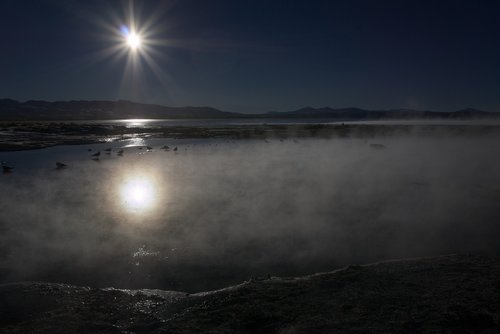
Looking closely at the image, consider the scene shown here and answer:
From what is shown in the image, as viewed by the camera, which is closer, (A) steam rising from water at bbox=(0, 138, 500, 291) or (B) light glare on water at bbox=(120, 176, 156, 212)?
(A) steam rising from water at bbox=(0, 138, 500, 291)

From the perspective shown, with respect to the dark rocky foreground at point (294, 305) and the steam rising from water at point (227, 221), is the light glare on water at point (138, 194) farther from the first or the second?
the dark rocky foreground at point (294, 305)

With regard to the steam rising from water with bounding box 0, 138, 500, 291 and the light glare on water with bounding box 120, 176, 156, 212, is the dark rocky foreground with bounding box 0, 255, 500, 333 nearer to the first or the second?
the steam rising from water with bounding box 0, 138, 500, 291

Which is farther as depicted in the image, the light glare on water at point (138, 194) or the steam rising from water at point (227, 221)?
the light glare on water at point (138, 194)

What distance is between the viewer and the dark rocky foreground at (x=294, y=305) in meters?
4.25

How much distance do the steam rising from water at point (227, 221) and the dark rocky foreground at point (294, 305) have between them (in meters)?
0.73

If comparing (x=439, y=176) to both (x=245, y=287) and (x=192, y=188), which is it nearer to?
(x=192, y=188)

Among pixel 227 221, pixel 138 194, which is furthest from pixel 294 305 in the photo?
pixel 138 194

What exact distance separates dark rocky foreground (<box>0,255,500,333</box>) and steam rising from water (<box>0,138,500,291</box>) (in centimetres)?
73

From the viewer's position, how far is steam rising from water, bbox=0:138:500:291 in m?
6.49

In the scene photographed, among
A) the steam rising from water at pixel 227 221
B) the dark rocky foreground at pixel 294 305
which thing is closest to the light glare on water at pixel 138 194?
the steam rising from water at pixel 227 221

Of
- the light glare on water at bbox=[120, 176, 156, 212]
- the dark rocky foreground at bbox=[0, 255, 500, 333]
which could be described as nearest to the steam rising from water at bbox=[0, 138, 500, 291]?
the light glare on water at bbox=[120, 176, 156, 212]

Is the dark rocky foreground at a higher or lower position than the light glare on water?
higher

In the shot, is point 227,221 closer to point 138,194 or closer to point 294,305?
point 294,305

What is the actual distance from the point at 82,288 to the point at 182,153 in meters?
19.8
